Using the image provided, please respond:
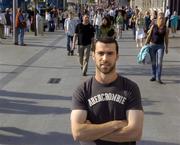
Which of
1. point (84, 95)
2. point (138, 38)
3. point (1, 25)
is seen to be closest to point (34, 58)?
point (138, 38)

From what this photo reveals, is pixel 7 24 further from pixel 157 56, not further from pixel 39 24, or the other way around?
pixel 157 56

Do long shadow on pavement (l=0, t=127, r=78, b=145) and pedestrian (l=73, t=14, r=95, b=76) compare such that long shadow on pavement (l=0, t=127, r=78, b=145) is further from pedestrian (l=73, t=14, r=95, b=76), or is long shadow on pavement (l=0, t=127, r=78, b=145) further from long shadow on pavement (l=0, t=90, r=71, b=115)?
pedestrian (l=73, t=14, r=95, b=76)

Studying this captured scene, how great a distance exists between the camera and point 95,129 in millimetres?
3660

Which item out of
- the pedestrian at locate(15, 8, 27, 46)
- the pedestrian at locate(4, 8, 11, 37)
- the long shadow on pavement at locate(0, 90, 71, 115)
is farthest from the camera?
the pedestrian at locate(4, 8, 11, 37)

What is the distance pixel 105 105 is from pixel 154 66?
31.5ft

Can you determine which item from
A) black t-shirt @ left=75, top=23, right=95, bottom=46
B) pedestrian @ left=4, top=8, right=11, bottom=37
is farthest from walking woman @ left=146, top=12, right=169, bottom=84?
pedestrian @ left=4, top=8, right=11, bottom=37

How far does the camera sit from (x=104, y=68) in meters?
3.72

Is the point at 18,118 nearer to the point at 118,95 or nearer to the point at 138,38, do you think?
the point at 118,95

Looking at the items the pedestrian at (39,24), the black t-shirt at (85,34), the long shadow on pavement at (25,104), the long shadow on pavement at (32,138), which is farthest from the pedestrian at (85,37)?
the pedestrian at (39,24)

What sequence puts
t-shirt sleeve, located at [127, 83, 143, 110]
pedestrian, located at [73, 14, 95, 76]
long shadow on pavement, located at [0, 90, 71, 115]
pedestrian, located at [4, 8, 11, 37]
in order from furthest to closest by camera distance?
pedestrian, located at [4, 8, 11, 37]
pedestrian, located at [73, 14, 95, 76]
long shadow on pavement, located at [0, 90, 71, 115]
t-shirt sleeve, located at [127, 83, 143, 110]

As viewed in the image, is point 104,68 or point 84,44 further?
point 84,44

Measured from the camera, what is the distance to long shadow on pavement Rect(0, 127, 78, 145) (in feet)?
24.3

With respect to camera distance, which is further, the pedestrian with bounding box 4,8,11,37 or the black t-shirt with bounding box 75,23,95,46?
the pedestrian with bounding box 4,8,11,37

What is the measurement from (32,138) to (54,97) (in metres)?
3.27
